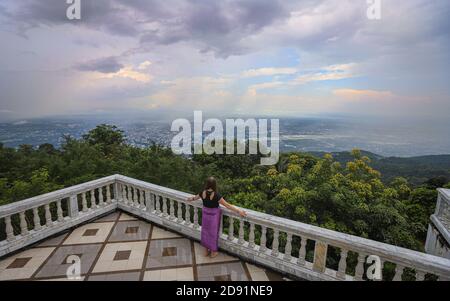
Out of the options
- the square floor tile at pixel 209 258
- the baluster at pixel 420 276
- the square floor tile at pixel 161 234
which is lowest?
the square floor tile at pixel 209 258

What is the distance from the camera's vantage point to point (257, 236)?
4.21 metres

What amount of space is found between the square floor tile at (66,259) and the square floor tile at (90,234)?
146 mm

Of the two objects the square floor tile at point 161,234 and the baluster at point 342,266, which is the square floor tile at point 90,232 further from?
the baluster at point 342,266

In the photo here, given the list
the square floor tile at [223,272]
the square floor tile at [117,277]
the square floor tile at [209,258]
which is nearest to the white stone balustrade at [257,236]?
the square floor tile at [209,258]

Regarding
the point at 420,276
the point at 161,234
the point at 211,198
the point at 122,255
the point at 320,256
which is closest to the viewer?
the point at 420,276

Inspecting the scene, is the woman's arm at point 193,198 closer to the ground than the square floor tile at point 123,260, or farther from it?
farther from it

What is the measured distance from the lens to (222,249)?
3402 millimetres

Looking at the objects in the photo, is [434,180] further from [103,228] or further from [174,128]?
[103,228]

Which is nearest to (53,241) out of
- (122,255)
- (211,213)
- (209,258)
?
(122,255)

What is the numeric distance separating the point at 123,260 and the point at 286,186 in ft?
13.6

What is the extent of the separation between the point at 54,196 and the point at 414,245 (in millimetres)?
6925

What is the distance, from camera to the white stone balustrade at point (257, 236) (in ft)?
7.35

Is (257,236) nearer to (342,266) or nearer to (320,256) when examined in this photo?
(320,256)
